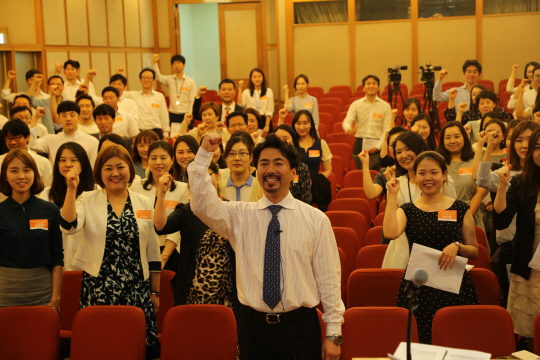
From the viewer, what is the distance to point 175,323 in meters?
2.54

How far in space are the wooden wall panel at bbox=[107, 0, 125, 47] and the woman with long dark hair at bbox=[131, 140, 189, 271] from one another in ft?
22.6

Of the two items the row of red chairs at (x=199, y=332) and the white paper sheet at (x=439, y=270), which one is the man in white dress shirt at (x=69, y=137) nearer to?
the row of red chairs at (x=199, y=332)

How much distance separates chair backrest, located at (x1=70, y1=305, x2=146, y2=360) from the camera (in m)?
2.51

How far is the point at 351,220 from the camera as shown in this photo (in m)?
3.99

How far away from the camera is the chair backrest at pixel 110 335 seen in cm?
251

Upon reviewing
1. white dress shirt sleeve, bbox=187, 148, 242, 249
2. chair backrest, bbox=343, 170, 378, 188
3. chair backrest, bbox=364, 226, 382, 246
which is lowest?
chair backrest, bbox=364, 226, 382, 246

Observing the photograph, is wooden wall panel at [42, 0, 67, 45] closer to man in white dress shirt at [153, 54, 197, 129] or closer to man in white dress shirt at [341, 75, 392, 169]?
man in white dress shirt at [153, 54, 197, 129]

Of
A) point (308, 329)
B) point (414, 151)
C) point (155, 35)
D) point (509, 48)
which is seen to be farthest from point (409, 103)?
point (155, 35)

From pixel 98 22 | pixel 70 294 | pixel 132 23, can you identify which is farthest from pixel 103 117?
pixel 132 23

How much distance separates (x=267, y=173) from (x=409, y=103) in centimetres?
388

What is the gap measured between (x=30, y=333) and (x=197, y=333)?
2.58 feet

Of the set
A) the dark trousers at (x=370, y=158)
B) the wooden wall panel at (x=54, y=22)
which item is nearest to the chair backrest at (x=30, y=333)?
the dark trousers at (x=370, y=158)

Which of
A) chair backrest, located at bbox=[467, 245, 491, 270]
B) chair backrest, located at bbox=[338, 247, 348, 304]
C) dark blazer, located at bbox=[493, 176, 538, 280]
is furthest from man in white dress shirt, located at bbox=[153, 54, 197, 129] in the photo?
dark blazer, located at bbox=[493, 176, 538, 280]

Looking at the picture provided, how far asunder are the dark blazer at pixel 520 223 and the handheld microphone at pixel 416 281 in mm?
1546
